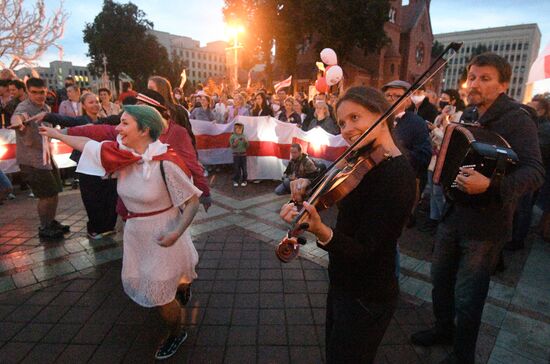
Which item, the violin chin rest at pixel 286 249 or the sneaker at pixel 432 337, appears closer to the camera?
the violin chin rest at pixel 286 249

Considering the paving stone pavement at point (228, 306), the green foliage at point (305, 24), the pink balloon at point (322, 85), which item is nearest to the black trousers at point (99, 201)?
the paving stone pavement at point (228, 306)

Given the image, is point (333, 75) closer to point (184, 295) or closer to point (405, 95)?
point (184, 295)

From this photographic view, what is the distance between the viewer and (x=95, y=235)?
5199mm

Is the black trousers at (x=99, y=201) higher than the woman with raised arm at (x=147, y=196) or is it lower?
lower

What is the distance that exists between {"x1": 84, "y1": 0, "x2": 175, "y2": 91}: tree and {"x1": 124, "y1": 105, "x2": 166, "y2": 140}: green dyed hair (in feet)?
172

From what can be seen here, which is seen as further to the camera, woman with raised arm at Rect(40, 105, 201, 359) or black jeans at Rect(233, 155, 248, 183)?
black jeans at Rect(233, 155, 248, 183)

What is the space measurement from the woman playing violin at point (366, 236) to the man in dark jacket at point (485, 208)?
0.84m

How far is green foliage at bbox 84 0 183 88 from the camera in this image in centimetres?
4956

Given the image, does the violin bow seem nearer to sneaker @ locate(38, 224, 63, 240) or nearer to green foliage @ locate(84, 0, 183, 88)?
sneaker @ locate(38, 224, 63, 240)

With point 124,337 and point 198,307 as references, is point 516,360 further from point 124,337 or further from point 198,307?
point 124,337

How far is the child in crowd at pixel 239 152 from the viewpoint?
27.8ft

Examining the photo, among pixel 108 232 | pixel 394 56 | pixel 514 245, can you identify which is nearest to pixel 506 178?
pixel 514 245

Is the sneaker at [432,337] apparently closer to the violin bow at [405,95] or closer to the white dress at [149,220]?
the violin bow at [405,95]

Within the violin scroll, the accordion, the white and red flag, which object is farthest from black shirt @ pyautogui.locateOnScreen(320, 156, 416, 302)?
the white and red flag
